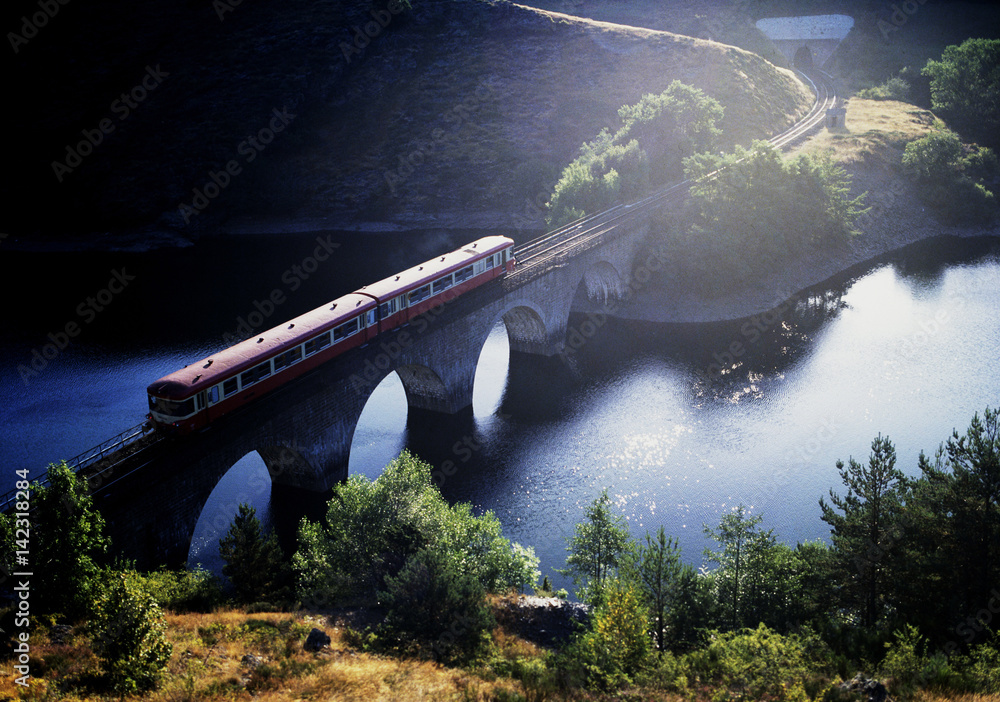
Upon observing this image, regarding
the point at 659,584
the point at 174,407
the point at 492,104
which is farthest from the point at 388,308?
the point at 492,104

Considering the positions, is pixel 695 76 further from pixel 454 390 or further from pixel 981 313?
pixel 454 390

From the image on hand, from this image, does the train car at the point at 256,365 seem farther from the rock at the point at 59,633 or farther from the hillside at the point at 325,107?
the hillside at the point at 325,107

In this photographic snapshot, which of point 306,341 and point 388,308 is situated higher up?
point 388,308

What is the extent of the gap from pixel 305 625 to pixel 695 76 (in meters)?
112

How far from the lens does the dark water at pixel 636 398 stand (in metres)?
49.5

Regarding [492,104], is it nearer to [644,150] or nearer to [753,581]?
[644,150]

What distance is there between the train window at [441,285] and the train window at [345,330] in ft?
27.1

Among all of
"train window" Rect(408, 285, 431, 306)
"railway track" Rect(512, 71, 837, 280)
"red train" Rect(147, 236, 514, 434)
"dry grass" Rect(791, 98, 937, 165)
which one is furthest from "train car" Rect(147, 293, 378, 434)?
"dry grass" Rect(791, 98, 937, 165)

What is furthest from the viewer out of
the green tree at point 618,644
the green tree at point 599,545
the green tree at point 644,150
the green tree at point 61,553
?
the green tree at point 644,150

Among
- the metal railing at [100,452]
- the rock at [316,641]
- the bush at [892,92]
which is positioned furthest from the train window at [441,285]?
the bush at [892,92]

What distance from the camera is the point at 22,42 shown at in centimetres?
12394

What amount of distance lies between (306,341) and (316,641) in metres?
20.1

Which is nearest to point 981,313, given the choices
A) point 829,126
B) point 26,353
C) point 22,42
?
point 829,126

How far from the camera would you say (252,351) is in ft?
137
